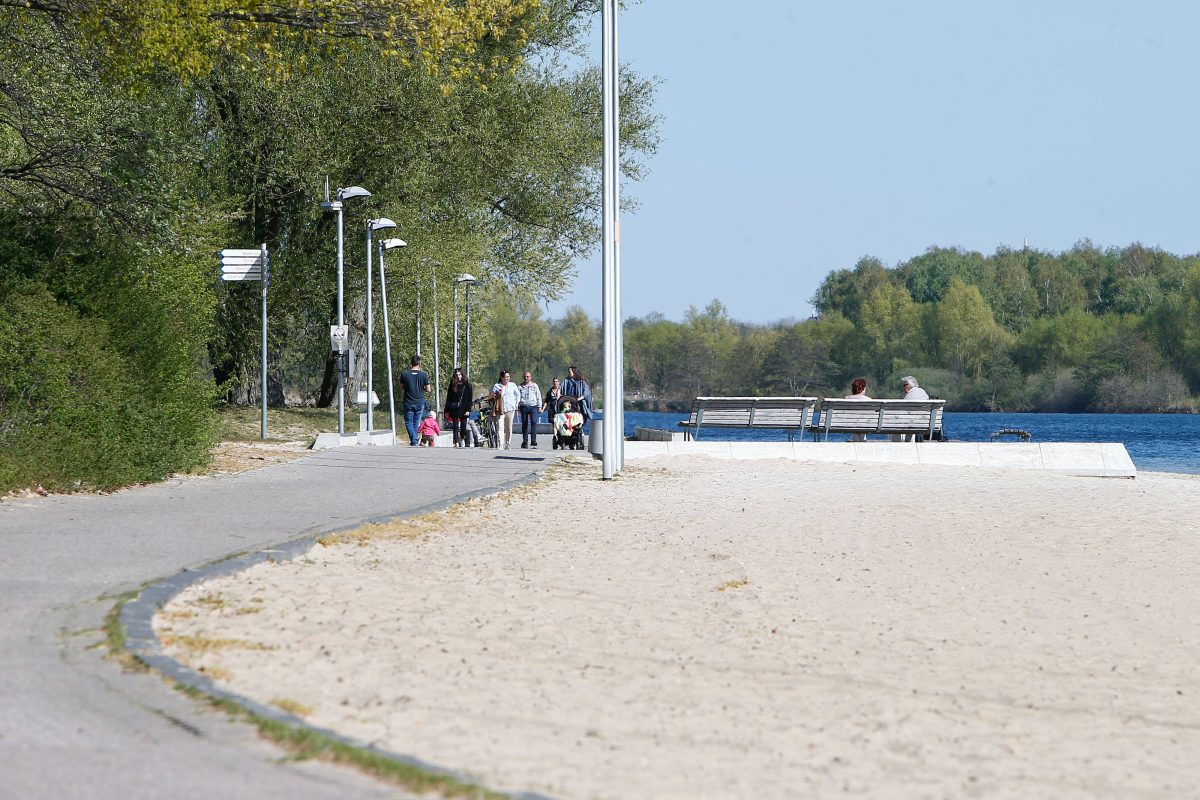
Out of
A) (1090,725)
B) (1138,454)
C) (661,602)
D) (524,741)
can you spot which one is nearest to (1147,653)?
(1090,725)

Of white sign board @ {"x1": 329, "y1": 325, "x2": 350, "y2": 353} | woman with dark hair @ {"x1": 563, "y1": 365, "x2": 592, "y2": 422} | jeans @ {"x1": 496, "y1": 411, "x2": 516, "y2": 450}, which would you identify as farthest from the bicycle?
white sign board @ {"x1": 329, "y1": 325, "x2": 350, "y2": 353}

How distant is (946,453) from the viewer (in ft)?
77.4

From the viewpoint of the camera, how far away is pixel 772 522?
46.4 ft

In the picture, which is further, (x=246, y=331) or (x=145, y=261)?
(x=246, y=331)

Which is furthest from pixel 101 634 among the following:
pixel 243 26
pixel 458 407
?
pixel 458 407

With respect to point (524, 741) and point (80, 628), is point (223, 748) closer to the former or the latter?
point (524, 741)

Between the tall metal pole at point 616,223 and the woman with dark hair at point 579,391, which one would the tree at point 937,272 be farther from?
the tall metal pole at point 616,223

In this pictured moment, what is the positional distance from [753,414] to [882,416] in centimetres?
246

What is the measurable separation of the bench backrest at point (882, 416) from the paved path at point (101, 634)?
8.93 m

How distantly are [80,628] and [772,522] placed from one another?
7.76 m

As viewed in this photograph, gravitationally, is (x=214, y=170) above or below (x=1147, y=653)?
above

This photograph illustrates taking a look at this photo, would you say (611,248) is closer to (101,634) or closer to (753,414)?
(753,414)

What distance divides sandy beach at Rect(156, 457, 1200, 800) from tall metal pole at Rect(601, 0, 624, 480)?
5276 millimetres

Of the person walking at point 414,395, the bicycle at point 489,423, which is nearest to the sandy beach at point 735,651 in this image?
the person walking at point 414,395
